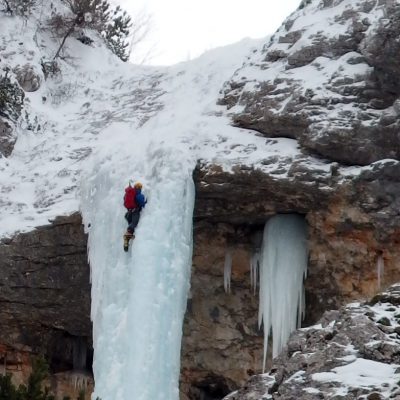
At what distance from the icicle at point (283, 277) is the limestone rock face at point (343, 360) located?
4.78 m

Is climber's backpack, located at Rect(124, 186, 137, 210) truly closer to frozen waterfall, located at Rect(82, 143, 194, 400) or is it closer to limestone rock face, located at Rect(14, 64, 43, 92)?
frozen waterfall, located at Rect(82, 143, 194, 400)

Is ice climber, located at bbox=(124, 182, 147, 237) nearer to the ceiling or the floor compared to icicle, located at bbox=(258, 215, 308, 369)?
nearer to the ceiling

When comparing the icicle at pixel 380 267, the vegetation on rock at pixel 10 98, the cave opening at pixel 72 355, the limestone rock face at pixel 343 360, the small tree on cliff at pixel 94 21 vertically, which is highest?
the small tree on cliff at pixel 94 21

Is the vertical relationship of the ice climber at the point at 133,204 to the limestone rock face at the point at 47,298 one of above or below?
above

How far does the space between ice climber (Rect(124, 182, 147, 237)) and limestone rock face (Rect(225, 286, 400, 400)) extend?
4899mm

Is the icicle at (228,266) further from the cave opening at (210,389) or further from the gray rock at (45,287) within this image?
the gray rock at (45,287)

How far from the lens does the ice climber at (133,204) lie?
1007cm

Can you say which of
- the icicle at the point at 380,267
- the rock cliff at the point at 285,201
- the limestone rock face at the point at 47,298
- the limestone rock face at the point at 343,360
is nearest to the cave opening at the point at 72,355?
the limestone rock face at the point at 47,298

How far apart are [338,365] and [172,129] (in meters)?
6.73

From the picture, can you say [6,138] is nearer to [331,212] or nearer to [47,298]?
[47,298]

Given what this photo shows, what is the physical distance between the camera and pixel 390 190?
9.30m

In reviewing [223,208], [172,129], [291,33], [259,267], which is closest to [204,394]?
[259,267]

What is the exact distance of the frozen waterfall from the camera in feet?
31.6

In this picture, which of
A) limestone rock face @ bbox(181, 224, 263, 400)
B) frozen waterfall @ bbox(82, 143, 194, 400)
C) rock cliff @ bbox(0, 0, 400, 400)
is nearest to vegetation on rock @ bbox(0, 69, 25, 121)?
rock cliff @ bbox(0, 0, 400, 400)
